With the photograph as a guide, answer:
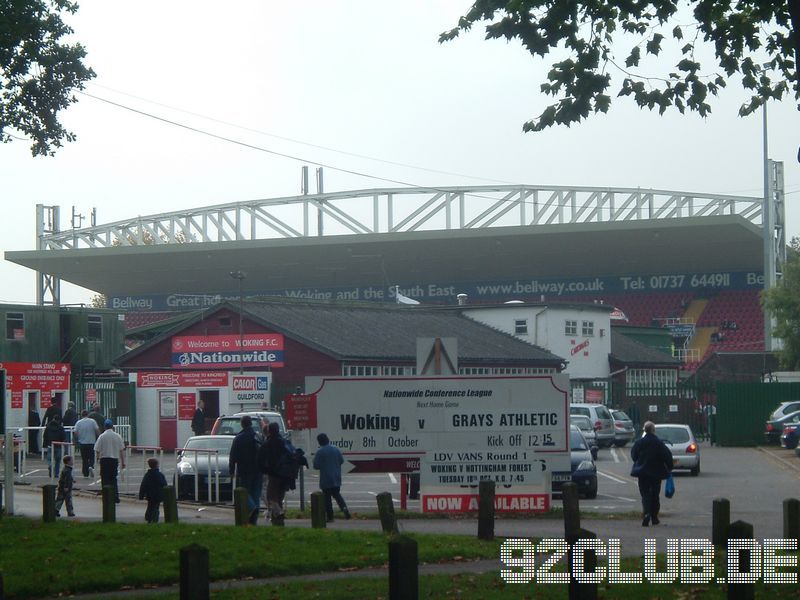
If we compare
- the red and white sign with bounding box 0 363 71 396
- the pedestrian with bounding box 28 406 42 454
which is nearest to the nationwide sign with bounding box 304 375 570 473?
the pedestrian with bounding box 28 406 42 454

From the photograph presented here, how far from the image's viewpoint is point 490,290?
288 ft

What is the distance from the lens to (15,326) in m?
46.1

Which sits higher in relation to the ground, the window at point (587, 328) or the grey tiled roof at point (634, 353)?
the window at point (587, 328)

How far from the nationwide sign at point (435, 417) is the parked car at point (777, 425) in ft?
85.6

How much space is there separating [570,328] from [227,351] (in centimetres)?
2032

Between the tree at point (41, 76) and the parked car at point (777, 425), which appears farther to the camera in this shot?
the parked car at point (777, 425)

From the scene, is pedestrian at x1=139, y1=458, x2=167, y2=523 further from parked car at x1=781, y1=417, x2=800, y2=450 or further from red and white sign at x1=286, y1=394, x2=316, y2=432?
parked car at x1=781, y1=417, x2=800, y2=450

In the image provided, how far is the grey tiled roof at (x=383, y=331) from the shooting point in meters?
50.2

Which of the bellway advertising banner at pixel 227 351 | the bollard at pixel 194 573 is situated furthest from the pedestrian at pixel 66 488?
the bellway advertising banner at pixel 227 351

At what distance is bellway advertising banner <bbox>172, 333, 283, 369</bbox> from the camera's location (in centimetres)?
4994

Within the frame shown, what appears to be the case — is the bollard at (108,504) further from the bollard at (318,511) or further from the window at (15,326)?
the window at (15,326)

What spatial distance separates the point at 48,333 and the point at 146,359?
5145 mm

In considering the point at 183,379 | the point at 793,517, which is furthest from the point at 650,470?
the point at 183,379

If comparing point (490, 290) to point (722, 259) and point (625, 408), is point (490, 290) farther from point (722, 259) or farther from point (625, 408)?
point (625, 408)
